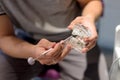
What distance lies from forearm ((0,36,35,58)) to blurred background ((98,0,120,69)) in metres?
0.42

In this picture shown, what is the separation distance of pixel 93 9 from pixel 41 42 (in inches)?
9.0

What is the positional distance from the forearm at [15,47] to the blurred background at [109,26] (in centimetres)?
42

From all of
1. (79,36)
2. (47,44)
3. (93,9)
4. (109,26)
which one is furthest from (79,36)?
(109,26)

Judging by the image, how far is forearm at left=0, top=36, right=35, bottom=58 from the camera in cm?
87

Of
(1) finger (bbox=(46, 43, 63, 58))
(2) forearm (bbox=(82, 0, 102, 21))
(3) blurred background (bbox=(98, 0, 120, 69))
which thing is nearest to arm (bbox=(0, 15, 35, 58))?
(1) finger (bbox=(46, 43, 63, 58))

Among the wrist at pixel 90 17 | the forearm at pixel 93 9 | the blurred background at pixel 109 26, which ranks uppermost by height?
the forearm at pixel 93 9

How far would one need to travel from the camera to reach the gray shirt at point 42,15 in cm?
88

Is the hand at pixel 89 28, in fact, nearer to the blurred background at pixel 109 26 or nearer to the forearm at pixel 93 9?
the forearm at pixel 93 9

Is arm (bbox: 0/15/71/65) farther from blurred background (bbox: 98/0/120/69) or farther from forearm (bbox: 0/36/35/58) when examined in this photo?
blurred background (bbox: 98/0/120/69)

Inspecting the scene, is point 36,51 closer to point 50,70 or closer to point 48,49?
point 48,49

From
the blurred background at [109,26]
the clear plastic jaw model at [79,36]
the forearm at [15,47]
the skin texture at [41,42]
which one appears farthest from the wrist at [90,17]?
the blurred background at [109,26]

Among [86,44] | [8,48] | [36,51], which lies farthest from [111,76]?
[8,48]

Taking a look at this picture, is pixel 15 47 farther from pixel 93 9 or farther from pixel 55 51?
pixel 93 9

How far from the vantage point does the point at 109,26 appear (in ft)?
3.96
